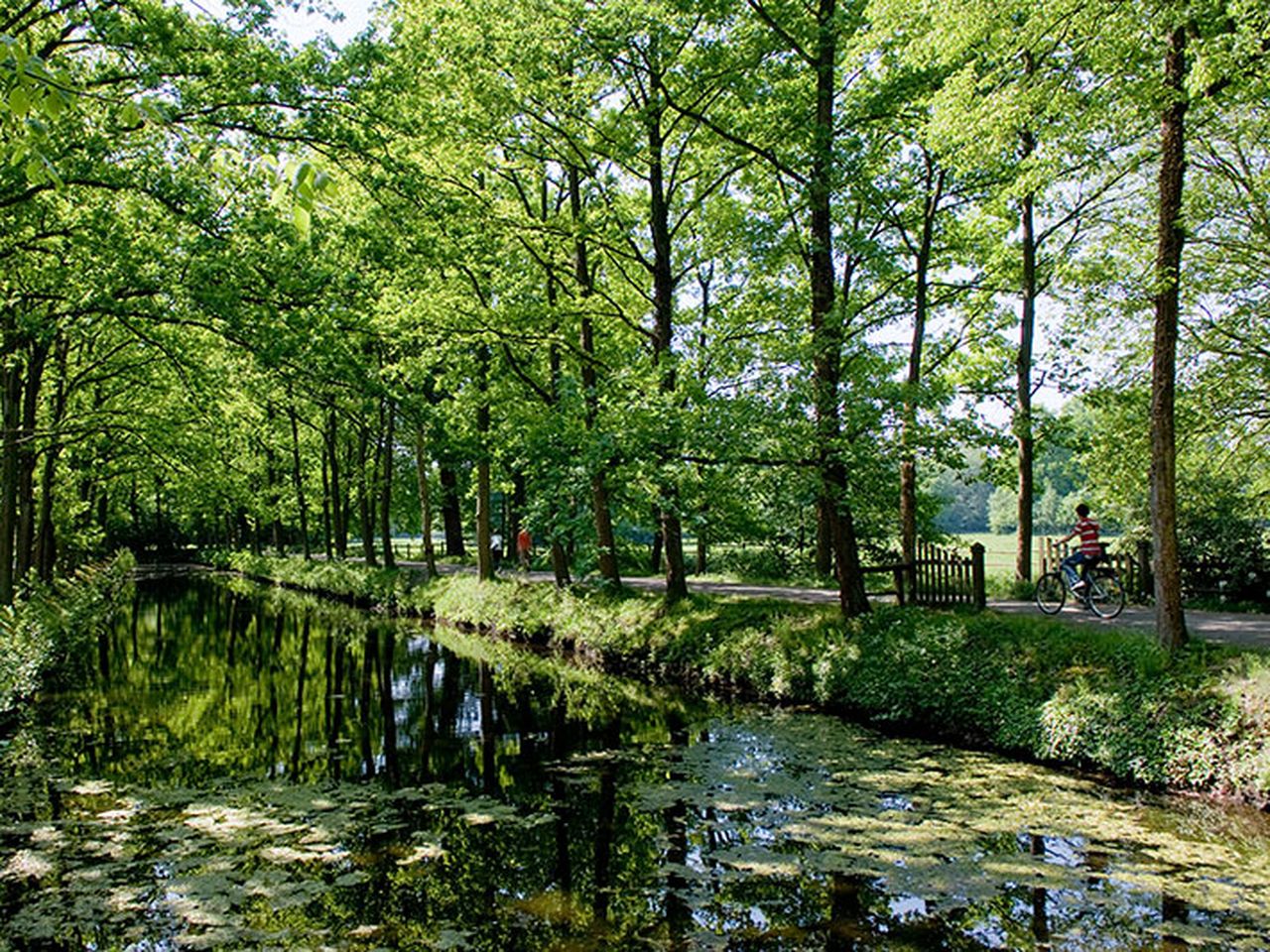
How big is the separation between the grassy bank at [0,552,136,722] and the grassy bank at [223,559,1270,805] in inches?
414

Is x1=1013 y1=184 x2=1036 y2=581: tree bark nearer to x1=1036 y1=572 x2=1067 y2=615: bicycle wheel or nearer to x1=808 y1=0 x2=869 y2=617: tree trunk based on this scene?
x1=1036 y1=572 x2=1067 y2=615: bicycle wheel

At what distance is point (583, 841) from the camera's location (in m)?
8.42

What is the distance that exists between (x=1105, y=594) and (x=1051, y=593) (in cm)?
122

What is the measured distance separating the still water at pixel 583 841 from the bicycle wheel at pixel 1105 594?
514cm

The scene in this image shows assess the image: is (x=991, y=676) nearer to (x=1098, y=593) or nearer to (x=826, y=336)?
(x=1098, y=593)

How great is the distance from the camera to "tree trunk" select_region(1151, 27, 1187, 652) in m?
10.6

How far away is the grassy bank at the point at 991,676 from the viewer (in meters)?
9.32

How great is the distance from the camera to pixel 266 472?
46.9m

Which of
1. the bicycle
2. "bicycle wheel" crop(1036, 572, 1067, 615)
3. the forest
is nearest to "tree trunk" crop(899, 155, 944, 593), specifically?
the forest

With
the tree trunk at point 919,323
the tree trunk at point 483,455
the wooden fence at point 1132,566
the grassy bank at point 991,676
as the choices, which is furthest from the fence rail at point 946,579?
the tree trunk at point 483,455

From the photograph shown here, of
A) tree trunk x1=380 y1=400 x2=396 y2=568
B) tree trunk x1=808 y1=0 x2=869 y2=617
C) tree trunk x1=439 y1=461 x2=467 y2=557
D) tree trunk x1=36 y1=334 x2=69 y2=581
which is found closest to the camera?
tree trunk x1=808 y1=0 x2=869 y2=617

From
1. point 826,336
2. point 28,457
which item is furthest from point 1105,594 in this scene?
point 28,457

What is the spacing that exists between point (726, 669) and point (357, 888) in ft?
31.7

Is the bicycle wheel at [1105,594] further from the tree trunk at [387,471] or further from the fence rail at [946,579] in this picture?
the tree trunk at [387,471]
